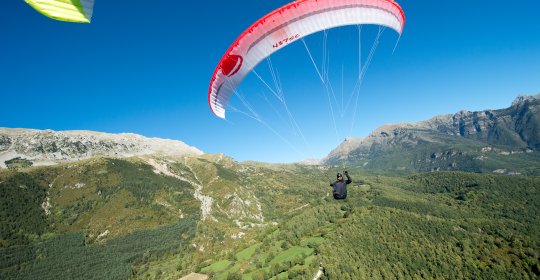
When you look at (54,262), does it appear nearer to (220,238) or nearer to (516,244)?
(220,238)

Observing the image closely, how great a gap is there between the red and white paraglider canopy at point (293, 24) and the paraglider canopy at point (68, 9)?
13553 mm

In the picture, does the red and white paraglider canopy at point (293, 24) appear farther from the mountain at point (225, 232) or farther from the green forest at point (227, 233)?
the green forest at point (227, 233)

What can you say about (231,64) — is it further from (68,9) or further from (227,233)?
(227,233)

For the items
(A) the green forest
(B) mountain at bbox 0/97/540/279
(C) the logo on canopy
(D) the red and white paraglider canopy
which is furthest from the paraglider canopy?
(A) the green forest

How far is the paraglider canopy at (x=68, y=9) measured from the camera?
6305 mm

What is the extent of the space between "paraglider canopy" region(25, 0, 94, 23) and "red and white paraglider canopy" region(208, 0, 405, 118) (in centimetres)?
1355

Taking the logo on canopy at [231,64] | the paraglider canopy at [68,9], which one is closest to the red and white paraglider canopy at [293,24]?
the logo on canopy at [231,64]

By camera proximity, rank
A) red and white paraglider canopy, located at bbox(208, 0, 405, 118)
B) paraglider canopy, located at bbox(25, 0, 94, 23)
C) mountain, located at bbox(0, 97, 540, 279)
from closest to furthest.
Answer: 1. paraglider canopy, located at bbox(25, 0, 94, 23)
2. red and white paraglider canopy, located at bbox(208, 0, 405, 118)
3. mountain, located at bbox(0, 97, 540, 279)

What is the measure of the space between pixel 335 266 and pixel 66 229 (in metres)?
134

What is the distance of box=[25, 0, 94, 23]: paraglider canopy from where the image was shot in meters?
6.30

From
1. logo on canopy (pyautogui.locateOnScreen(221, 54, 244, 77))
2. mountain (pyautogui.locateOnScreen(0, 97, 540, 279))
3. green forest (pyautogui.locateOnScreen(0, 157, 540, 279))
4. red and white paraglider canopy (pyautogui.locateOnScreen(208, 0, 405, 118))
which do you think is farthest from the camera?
mountain (pyautogui.locateOnScreen(0, 97, 540, 279))

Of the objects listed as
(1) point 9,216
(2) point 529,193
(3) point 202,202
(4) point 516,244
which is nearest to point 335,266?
(4) point 516,244

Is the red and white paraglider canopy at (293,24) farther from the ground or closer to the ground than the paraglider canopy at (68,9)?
farther from the ground

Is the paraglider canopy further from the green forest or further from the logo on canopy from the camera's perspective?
the green forest
